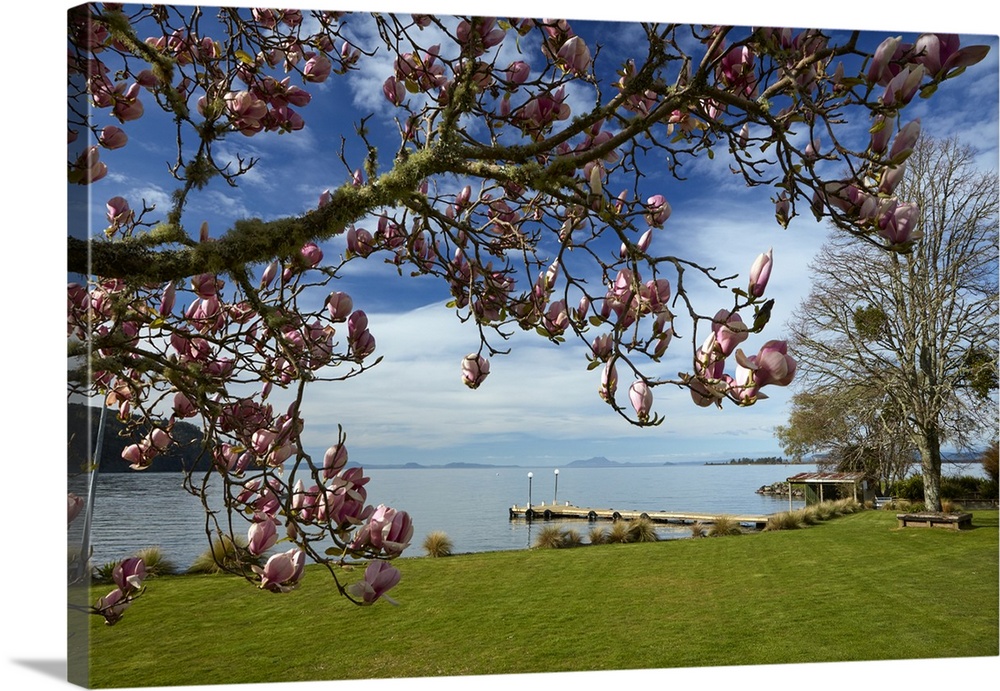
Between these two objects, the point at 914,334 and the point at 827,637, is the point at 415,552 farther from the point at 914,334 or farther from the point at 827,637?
the point at 914,334

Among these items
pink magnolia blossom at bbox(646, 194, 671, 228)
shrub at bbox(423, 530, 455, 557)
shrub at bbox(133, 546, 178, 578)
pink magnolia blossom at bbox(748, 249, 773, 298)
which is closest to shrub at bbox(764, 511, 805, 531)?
shrub at bbox(423, 530, 455, 557)

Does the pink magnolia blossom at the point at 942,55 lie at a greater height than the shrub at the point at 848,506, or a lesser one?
greater

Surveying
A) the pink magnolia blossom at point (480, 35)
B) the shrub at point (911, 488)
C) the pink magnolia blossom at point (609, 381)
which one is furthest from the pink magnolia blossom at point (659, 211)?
the shrub at point (911, 488)

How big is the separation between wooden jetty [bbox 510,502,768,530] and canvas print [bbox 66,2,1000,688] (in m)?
0.03

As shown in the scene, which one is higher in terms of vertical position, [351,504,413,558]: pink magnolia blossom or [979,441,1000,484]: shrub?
[351,504,413,558]: pink magnolia blossom

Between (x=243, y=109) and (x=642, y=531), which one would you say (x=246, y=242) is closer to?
(x=243, y=109)

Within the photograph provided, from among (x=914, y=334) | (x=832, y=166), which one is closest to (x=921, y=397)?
(x=914, y=334)

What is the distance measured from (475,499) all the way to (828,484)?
1903 millimetres

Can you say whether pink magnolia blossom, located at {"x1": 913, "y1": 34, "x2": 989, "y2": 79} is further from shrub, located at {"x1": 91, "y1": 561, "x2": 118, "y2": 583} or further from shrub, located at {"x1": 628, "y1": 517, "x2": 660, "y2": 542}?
shrub, located at {"x1": 628, "y1": 517, "x2": 660, "y2": 542}

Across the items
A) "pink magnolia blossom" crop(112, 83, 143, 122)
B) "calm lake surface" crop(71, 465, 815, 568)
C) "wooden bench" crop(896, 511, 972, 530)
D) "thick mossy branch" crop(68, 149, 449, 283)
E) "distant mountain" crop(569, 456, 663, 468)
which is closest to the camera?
"thick mossy branch" crop(68, 149, 449, 283)

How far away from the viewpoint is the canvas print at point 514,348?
152cm

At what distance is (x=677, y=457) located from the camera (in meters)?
3.69

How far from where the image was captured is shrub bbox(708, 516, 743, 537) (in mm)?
4586

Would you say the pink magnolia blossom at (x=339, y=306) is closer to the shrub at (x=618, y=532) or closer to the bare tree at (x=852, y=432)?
the bare tree at (x=852, y=432)
